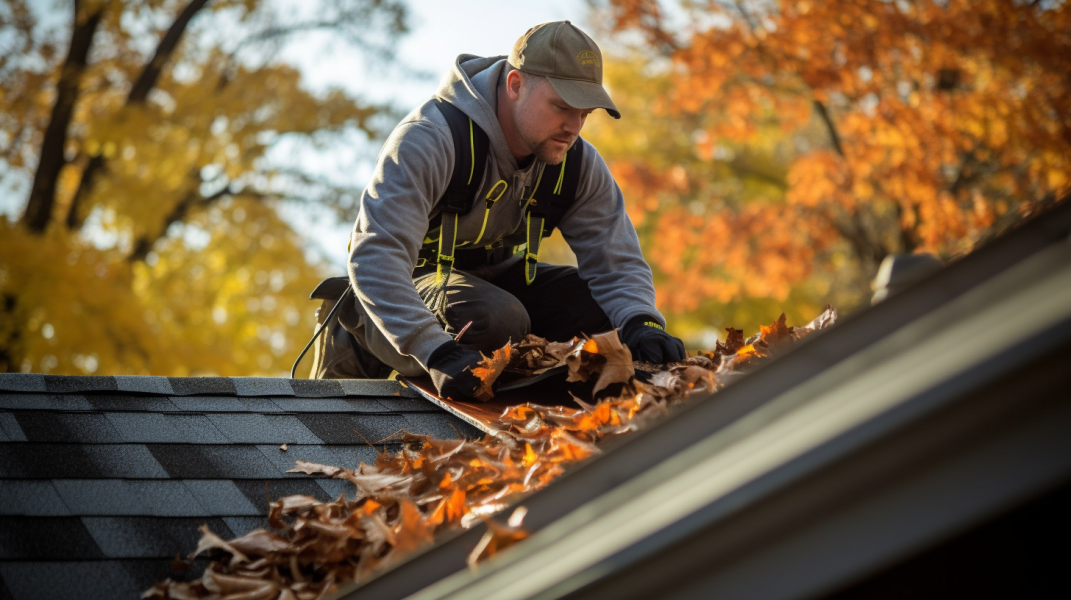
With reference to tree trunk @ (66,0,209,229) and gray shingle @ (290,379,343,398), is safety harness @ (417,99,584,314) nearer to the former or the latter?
gray shingle @ (290,379,343,398)

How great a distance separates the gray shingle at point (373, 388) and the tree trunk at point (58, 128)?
26.7 feet

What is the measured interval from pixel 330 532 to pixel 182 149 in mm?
9488

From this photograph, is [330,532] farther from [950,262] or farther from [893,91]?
[893,91]

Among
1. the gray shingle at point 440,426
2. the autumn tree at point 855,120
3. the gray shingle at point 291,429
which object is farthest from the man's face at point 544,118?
the autumn tree at point 855,120

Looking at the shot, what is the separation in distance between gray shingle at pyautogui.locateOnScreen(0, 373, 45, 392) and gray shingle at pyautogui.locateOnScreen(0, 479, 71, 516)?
0.68 m

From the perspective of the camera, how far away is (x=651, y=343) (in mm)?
3016

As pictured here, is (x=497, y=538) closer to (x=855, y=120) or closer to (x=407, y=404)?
(x=407, y=404)

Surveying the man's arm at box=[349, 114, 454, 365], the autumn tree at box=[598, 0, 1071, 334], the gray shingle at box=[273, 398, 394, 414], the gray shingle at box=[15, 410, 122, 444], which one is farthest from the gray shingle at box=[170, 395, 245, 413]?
the autumn tree at box=[598, 0, 1071, 334]

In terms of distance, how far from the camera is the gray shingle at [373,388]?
2.82m

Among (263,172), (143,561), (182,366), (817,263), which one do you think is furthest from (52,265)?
(817,263)

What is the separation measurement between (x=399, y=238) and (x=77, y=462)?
1295 mm

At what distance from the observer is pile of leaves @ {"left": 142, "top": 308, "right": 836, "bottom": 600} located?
1.60 metres

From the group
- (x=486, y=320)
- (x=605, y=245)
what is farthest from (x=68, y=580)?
(x=605, y=245)

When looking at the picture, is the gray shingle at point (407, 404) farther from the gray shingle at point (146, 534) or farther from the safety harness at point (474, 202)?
the gray shingle at point (146, 534)
